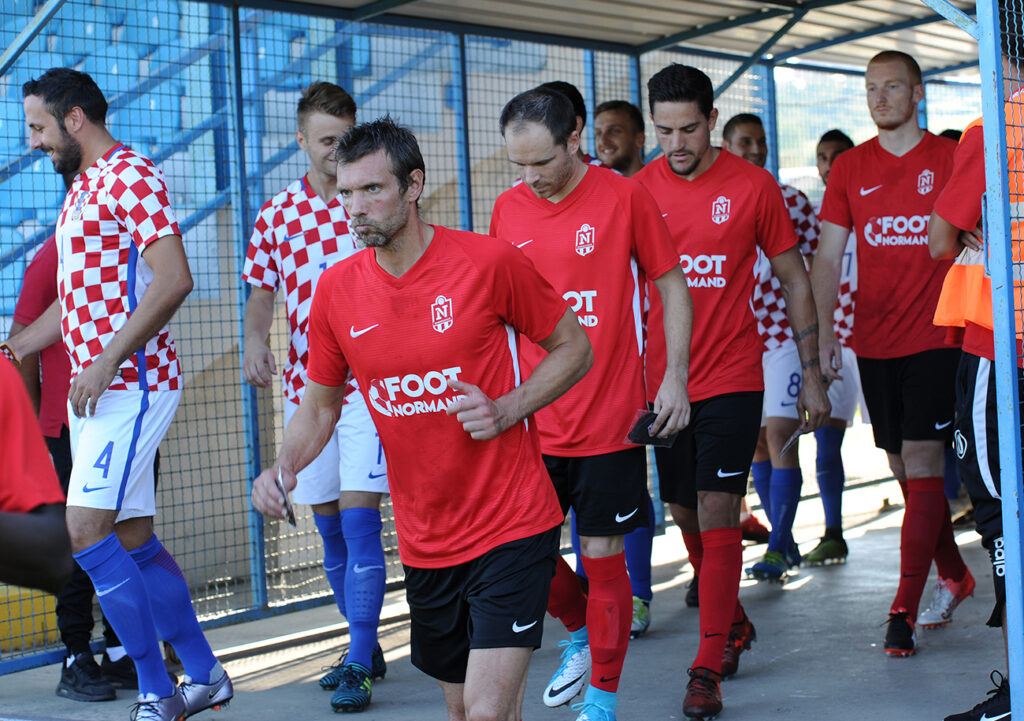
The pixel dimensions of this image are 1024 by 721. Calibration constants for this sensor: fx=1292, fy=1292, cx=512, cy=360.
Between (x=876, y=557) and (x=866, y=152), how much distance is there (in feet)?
9.24

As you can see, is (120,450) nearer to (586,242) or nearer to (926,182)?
(586,242)

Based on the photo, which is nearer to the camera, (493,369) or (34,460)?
(34,460)

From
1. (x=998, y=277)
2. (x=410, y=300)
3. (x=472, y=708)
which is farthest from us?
(x=998, y=277)

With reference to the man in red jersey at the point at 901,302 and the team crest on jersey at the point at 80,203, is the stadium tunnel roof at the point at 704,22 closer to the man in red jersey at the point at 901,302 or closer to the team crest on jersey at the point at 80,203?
the man in red jersey at the point at 901,302

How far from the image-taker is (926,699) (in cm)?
454

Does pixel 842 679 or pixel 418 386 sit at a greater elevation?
pixel 418 386

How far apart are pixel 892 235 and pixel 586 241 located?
1700mm

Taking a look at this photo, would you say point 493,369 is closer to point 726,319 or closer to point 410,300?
point 410,300

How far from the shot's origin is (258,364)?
16.8ft

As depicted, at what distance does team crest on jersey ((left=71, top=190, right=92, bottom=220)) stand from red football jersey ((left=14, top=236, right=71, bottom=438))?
749 mm

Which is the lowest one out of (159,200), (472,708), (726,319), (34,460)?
(472,708)

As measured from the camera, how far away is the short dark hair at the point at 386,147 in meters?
3.32

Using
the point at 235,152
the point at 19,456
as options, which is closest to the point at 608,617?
the point at 19,456

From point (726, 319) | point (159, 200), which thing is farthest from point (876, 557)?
point (159, 200)
